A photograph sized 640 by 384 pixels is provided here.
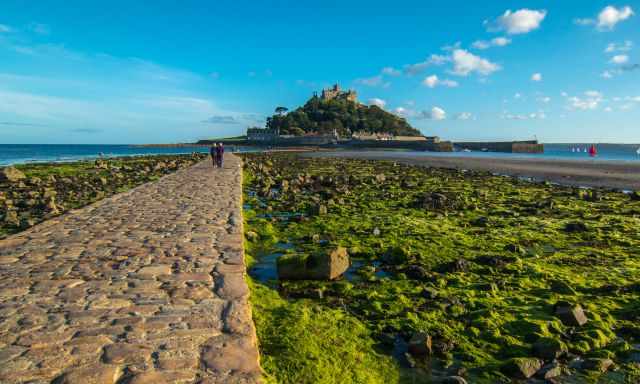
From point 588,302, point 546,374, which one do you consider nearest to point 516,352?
point 546,374

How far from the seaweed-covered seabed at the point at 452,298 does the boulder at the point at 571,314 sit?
→ 0.07 metres

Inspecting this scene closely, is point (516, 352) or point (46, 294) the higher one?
point (46, 294)

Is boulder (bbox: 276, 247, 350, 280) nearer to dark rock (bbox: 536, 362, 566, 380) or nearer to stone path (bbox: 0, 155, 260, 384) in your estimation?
stone path (bbox: 0, 155, 260, 384)

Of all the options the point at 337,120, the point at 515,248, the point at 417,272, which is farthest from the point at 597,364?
the point at 337,120

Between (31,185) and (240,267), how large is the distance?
20.1 m

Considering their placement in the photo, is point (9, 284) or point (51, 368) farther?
point (9, 284)

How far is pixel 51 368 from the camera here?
3.28 m

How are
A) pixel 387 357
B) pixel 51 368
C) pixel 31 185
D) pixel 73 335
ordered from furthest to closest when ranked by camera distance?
1. pixel 31 185
2. pixel 387 357
3. pixel 73 335
4. pixel 51 368

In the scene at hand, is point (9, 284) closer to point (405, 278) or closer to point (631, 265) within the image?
point (405, 278)

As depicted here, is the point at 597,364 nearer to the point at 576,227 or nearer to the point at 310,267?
the point at 310,267

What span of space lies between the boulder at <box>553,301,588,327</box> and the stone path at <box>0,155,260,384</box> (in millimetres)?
3933

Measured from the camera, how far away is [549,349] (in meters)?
A: 4.35

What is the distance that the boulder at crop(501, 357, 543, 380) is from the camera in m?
3.96

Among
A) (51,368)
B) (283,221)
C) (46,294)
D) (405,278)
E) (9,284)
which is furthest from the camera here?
(283,221)
